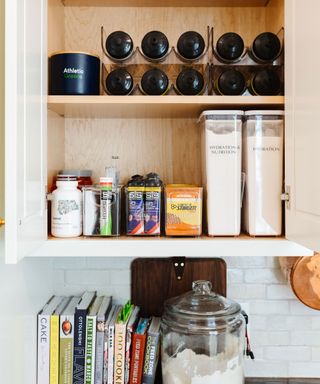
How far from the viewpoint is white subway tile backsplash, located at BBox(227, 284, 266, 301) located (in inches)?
55.0

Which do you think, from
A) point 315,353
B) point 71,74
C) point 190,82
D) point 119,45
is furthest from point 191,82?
point 315,353

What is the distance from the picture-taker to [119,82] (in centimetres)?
111

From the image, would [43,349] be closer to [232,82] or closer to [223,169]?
[223,169]

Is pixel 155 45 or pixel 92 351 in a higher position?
pixel 155 45

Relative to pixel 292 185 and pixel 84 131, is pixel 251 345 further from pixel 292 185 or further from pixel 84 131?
pixel 84 131

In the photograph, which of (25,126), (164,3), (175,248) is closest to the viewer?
(25,126)

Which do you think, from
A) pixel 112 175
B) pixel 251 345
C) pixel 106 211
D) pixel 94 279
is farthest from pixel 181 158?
pixel 251 345

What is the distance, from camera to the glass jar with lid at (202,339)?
45.4 inches

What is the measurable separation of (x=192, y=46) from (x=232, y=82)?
0.48ft

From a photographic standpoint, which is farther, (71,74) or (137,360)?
(137,360)

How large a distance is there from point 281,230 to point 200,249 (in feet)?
0.76

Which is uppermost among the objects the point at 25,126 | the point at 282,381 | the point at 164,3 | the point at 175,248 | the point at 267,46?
the point at 164,3

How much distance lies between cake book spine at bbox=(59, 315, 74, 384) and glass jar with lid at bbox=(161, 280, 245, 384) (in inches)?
10.9

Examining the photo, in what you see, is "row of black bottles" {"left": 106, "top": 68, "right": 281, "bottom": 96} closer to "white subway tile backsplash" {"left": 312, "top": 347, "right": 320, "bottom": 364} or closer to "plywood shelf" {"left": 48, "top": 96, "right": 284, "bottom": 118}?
"plywood shelf" {"left": 48, "top": 96, "right": 284, "bottom": 118}
